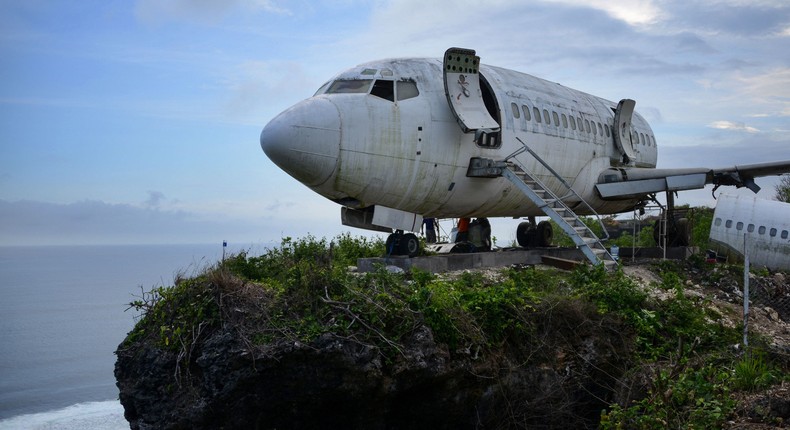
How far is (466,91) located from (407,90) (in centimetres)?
126

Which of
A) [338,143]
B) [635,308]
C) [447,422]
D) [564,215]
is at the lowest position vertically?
[447,422]

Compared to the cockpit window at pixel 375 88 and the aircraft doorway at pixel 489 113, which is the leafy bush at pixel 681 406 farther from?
the cockpit window at pixel 375 88

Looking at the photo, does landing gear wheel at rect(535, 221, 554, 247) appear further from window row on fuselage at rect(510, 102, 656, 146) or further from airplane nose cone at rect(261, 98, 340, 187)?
airplane nose cone at rect(261, 98, 340, 187)

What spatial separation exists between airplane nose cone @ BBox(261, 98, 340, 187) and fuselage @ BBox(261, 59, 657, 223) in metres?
0.02

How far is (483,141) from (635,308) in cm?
454

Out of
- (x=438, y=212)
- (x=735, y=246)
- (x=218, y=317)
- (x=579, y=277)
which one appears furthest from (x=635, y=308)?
(x=735, y=246)

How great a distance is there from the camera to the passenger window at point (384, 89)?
49.5ft

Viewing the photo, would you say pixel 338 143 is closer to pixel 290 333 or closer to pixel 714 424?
pixel 290 333

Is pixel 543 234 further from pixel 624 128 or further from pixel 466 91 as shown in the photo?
pixel 466 91

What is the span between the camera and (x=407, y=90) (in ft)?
50.5

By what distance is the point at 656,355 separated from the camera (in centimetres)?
1253

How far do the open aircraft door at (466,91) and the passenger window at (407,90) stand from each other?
0.57 metres

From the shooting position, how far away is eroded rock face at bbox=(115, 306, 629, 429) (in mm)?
10367

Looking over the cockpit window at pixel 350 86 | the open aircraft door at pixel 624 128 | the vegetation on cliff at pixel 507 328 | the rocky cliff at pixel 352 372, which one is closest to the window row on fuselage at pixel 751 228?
the open aircraft door at pixel 624 128
